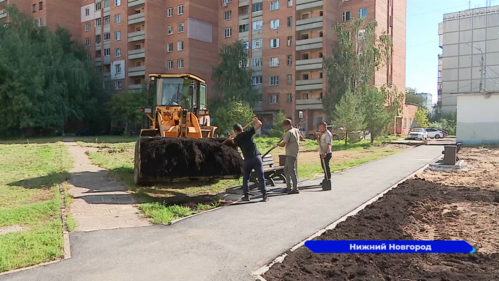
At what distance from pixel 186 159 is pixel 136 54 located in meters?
49.5

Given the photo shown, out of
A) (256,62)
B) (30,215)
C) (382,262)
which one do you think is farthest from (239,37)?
(382,262)

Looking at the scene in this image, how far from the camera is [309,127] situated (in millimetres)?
49938

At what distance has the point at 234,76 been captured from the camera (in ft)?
159

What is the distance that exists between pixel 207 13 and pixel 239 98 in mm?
16657

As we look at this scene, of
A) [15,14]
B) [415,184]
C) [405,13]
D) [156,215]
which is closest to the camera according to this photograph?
[156,215]

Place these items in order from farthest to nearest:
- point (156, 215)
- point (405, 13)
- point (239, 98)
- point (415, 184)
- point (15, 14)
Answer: point (405, 13) → point (15, 14) → point (239, 98) → point (415, 184) → point (156, 215)

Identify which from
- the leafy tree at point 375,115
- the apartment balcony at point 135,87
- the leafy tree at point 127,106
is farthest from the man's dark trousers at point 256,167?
the apartment balcony at point 135,87

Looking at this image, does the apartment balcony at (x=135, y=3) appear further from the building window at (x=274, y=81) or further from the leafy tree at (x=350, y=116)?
the leafy tree at (x=350, y=116)

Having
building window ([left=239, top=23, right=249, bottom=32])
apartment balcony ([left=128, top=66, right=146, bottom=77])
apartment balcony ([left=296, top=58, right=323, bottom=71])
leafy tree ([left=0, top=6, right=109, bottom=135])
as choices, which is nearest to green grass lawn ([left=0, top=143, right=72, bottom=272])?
leafy tree ([left=0, top=6, right=109, bottom=135])

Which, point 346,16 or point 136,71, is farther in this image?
point 136,71

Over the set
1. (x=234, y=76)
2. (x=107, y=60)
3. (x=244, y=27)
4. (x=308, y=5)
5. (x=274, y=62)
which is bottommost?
(x=234, y=76)

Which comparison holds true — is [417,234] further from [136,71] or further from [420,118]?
[420,118]

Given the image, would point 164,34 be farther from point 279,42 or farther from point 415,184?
point 415,184

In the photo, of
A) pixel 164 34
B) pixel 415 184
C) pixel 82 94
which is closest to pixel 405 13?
pixel 164 34
